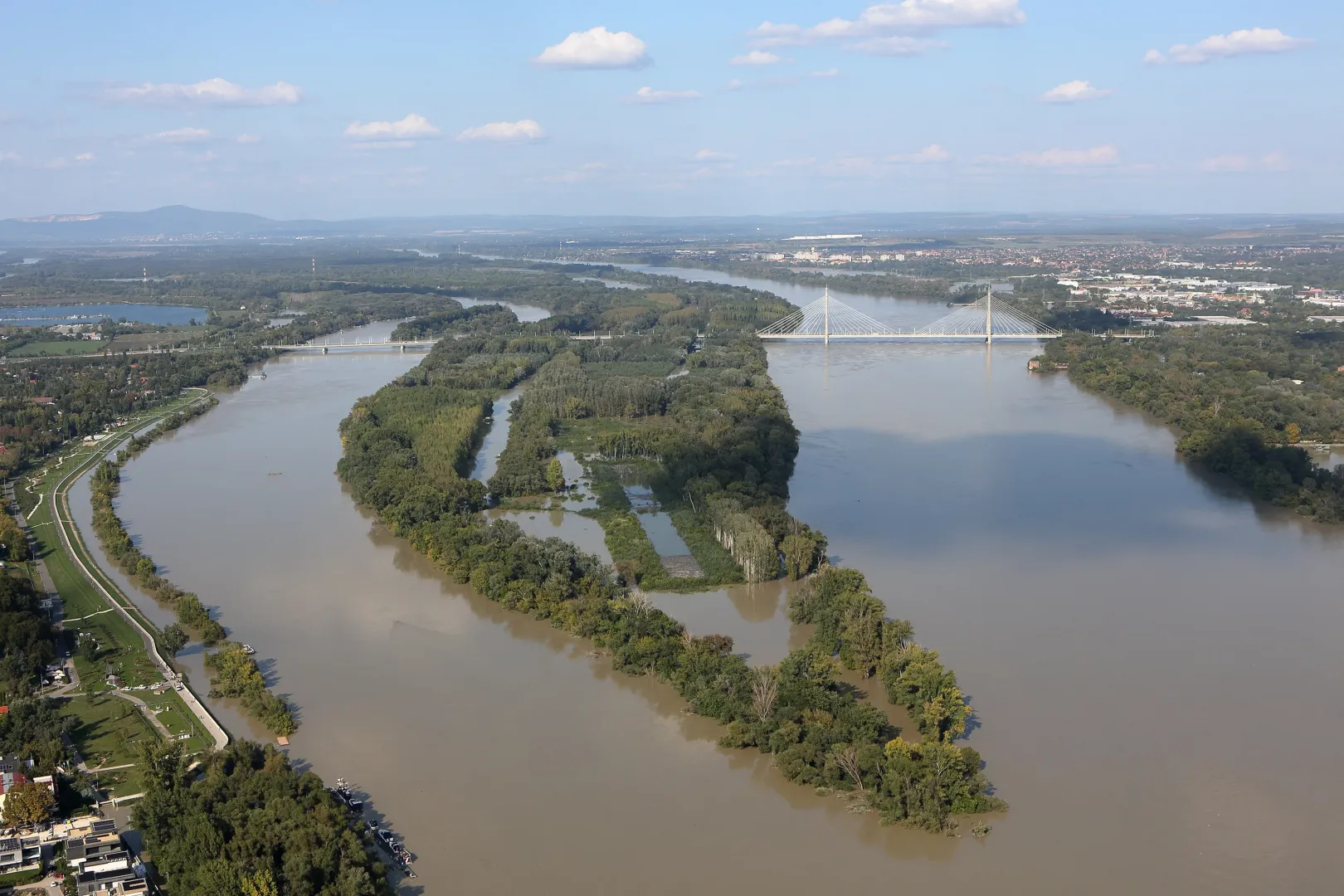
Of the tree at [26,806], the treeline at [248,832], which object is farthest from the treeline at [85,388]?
the treeline at [248,832]

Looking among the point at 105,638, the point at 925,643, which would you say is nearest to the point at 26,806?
the point at 105,638

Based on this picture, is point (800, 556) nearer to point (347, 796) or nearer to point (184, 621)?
point (347, 796)

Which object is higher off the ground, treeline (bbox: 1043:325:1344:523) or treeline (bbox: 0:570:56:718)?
treeline (bbox: 1043:325:1344:523)

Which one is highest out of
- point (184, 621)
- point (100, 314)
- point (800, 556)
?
point (100, 314)

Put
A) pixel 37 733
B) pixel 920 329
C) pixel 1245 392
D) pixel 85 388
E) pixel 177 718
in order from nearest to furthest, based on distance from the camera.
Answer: pixel 37 733 < pixel 177 718 < pixel 1245 392 < pixel 85 388 < pixel 920 329

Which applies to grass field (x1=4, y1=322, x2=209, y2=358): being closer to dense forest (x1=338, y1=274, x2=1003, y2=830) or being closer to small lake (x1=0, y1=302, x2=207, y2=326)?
small lake (x1=0, y1=302, x2=207, y2=326)

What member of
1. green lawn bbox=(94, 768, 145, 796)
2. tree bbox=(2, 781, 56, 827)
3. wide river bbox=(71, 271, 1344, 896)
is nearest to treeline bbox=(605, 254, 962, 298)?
wide river bbox=(71, 271, 1344, 896)
